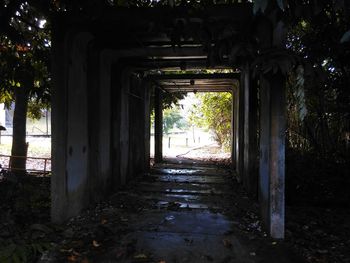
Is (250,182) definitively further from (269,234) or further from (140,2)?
(140,2)

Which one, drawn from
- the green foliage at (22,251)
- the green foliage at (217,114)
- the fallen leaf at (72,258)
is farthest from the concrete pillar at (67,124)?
the green foliage at (217,114)

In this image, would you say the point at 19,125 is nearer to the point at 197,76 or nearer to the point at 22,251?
the point at 197,76

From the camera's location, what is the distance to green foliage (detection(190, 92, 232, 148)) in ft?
63.6

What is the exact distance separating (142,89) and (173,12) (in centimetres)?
632

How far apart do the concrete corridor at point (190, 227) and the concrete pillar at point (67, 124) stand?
3.10ft

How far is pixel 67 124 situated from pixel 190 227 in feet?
7.47

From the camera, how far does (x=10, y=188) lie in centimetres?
700

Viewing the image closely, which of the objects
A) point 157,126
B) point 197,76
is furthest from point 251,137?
point 157,126

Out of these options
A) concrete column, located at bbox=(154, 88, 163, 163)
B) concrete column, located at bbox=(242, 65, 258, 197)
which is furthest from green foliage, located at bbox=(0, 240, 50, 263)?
concrete column, located at bbox=(154, 88, 163, 163)

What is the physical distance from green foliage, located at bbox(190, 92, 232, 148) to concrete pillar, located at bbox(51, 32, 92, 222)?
499 inches

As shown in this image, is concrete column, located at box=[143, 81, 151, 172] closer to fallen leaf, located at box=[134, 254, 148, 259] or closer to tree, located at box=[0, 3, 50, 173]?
tree, located at box=[0, 3, 50, 173]

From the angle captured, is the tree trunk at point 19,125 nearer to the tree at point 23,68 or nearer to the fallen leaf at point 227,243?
the tree at point 23,68

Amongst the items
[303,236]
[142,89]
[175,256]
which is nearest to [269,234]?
[303,236]

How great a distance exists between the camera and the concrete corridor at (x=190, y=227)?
16.0 ft
